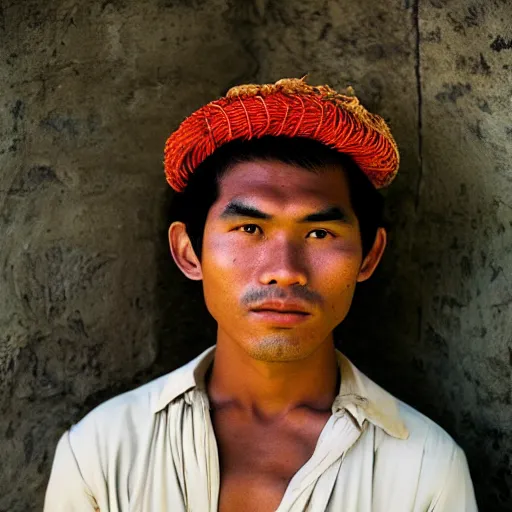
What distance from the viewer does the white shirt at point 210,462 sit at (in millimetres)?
1845

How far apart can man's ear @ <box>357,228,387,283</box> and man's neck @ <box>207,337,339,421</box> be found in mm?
196

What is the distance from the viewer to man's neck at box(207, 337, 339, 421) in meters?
2.01

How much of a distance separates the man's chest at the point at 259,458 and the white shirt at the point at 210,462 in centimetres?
7

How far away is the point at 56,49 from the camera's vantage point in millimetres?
2113

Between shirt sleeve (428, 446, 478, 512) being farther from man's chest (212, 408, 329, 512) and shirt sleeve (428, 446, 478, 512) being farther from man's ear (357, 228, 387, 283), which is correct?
man's ear (357, 228, 387, 283)

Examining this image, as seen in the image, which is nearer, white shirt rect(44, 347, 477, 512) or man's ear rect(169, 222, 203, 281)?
white shirt rect(44, 347, 477, 512)

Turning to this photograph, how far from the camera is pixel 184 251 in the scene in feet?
6.81

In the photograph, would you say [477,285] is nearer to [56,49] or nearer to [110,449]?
[110,449]

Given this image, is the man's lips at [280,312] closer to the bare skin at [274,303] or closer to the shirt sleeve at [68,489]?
the bare skin at [274,303]

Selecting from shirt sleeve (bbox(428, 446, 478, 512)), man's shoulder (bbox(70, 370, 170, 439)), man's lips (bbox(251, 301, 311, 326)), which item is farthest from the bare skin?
shirt sleeve (bbox(428, 446, 478, 512))

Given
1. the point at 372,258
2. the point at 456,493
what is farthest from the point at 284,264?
the point at 456,493

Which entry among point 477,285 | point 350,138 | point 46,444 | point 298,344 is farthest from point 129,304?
point 477,285

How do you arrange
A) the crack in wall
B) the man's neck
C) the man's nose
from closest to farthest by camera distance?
1. the man's nose
2. the man's neck
3. the crack in wall

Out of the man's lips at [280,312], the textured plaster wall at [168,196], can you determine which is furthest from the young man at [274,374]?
the textured plaster wall at [168,196]
